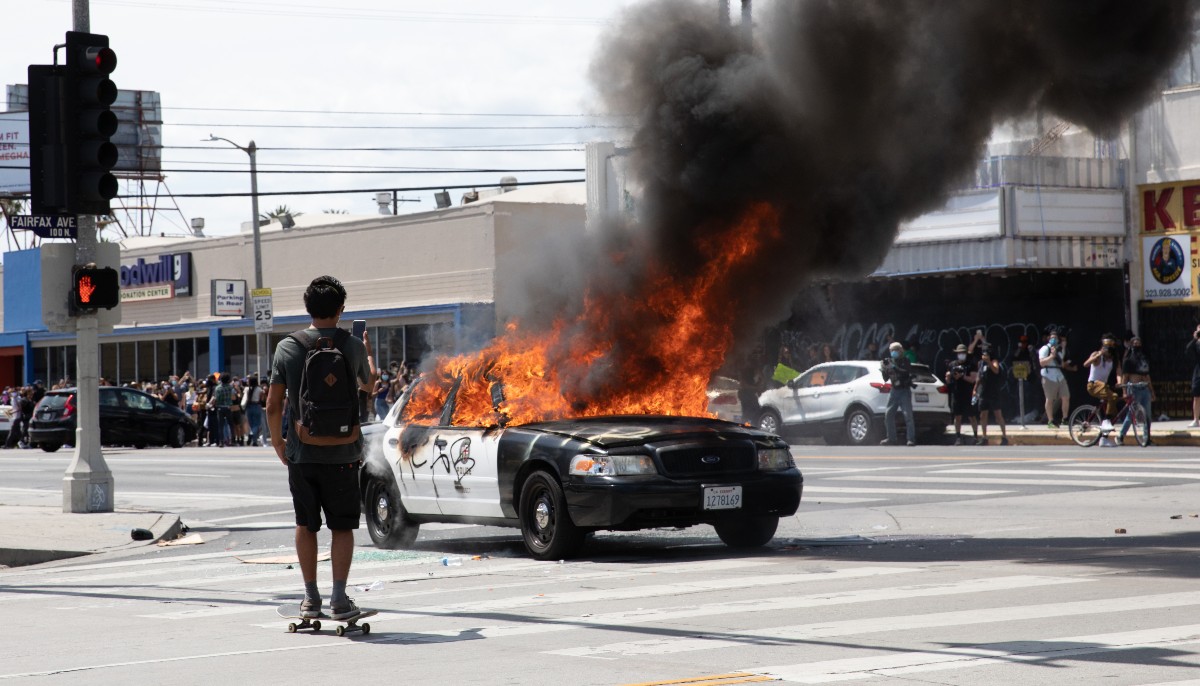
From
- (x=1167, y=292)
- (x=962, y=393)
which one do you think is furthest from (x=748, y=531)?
(x=1167, y=292)

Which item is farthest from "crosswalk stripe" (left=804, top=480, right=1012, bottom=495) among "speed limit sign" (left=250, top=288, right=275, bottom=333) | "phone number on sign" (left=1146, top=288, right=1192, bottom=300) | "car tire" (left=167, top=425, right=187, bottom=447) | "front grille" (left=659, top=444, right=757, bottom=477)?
"car tire" (left=167, top=425, right=187, bottom=447)

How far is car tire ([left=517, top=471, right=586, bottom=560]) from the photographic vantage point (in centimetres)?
1115

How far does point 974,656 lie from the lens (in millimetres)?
6930

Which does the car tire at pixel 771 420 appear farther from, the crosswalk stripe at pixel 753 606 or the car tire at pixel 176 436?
the crosswalk stripe at pixel 753 606

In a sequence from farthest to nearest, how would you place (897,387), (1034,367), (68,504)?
1. (1034,367)
2. (897,387)
3. (68,504)

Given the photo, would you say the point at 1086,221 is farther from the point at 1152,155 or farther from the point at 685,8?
the point at 685,8

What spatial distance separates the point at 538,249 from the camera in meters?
14.6

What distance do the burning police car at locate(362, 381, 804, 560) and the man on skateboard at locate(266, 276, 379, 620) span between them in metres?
3.06

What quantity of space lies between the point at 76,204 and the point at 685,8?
18.9 ft

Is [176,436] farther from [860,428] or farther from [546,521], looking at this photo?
[546,521]

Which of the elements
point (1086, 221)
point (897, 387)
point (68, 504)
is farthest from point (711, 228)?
point (1086, 221)

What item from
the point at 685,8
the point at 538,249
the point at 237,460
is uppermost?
the point at 685,8

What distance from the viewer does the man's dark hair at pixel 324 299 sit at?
813cm

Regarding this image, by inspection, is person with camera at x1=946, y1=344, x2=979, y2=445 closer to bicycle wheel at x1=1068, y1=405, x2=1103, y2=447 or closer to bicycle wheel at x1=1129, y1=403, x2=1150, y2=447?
bicycle wheel at x1=1068, y1=405, x2=1103, y2=447
